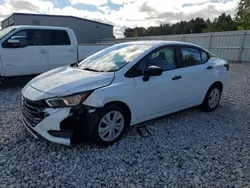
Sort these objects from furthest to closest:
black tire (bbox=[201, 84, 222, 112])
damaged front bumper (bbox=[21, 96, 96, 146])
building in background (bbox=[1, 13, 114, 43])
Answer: building in background (bbox=[1, 13, 114, 43]) → black tire (bbox=[201, 84, 222, 112]) → damaged front bumper (bbox=[21, 96, 96, 146])

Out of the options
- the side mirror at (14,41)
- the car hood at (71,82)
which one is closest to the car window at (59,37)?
the side mirror at (14,41)

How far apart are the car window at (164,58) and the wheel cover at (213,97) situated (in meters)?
1.41

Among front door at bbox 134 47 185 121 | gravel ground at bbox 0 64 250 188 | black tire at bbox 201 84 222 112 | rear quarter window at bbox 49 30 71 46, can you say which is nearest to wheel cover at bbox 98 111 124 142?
gravel ground at bbox 0 64 250 188

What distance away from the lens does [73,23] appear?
31.4m

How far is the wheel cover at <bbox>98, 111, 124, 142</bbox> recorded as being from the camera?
3.07 metres

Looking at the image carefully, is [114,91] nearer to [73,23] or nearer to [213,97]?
[213,97]

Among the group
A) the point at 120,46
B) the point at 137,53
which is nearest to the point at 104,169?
the point at 137,53

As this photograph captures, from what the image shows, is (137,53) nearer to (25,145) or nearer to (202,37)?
(25,145)

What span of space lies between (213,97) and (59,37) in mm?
5167

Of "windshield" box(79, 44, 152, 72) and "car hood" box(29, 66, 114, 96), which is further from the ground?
"windshield" box(79, 44, 152, 72)

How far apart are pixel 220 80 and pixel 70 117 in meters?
3.56

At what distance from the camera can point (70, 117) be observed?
282 cm

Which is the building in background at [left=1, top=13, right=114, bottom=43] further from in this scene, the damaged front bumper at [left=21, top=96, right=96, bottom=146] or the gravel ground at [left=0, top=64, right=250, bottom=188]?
the damaged front bumper at [left=21, top=96, right=96, bottom=146]

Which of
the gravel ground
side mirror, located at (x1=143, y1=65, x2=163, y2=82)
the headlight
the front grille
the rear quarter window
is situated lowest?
the gravel ground
